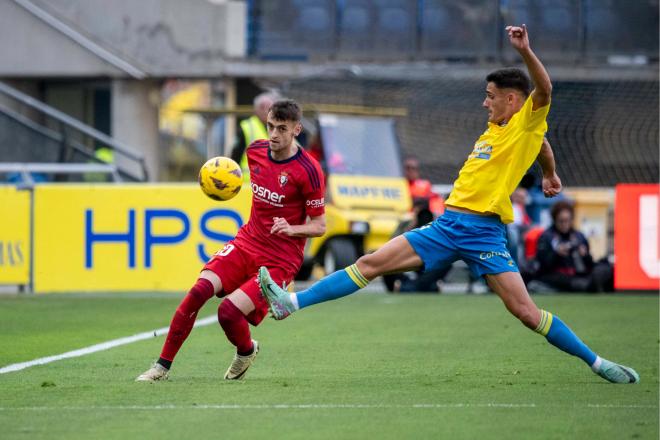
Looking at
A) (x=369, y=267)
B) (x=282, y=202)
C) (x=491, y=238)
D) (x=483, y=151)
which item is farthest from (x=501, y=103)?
(x=282, y=202)

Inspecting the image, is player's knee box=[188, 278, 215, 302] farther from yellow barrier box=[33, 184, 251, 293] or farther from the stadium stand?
the stadium stand

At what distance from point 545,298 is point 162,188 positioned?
505 centimetres

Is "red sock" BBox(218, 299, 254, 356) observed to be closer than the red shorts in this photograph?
Yes

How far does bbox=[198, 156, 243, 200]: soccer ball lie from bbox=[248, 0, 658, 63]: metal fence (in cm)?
1856

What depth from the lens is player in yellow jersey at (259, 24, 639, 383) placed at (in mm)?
8594

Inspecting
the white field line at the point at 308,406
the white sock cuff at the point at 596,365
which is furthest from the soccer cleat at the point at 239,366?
the white sock cuff at the point at 596,365

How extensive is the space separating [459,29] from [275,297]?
64.6 ft

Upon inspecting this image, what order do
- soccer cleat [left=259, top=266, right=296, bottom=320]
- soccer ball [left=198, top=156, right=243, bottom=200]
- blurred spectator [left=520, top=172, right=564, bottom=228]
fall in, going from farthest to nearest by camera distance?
blurred spectator [left=520, top=172, right=564, bottom=228] < soccer ball [left=198, top=156, right=243, bottom=200] < soccer cleat [left=259, top=266, right=296, bottom=320]

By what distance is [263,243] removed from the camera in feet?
29.9

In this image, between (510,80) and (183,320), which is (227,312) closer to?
(183,320)

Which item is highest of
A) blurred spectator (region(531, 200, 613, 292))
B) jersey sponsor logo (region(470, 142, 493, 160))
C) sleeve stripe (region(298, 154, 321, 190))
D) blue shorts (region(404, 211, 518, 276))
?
jersey sponsor logo (region(470, 142, 493, 160))

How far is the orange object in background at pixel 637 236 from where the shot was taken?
18.5 meters

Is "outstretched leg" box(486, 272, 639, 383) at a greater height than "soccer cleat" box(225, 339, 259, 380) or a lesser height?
greater

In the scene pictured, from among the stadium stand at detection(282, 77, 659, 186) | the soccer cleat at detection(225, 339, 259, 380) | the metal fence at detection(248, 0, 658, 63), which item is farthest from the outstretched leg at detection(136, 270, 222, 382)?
the metal fence at detection(248, 0, 658, 63)
